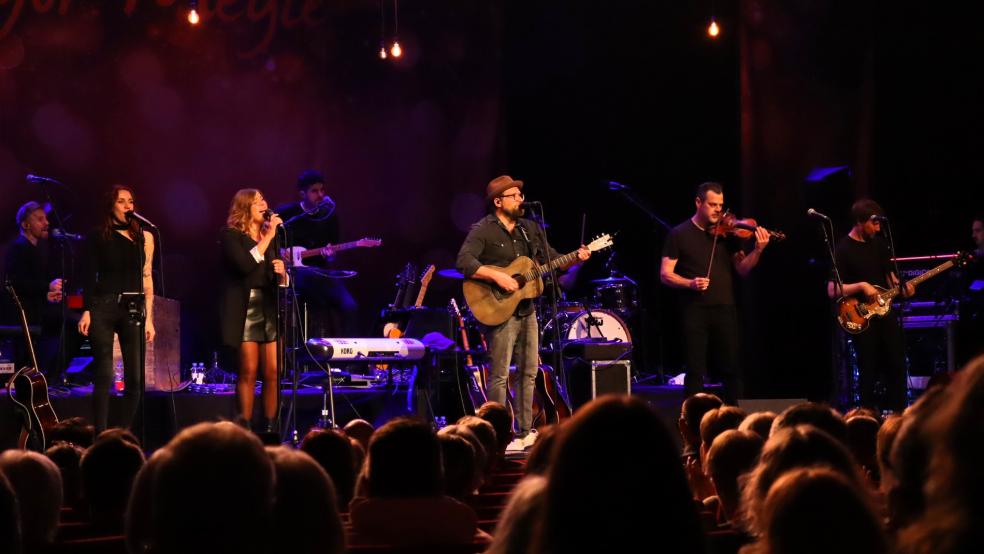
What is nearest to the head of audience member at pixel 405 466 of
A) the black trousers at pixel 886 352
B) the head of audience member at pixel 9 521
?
the head of audience member at pixel 9 521

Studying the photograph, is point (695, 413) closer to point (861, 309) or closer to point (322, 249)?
point (861, 309)

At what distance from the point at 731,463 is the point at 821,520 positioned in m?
1.94

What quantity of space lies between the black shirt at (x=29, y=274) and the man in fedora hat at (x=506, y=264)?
16.0 feet

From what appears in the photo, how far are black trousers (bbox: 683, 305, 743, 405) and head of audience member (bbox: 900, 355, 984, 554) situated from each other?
27.0ft

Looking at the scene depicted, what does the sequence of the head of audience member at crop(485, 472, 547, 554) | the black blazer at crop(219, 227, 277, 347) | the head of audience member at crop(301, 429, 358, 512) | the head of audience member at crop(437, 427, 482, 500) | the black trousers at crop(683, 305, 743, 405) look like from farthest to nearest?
the black trousers at crop(683, 305, 743, 405), the black blazer at crop(219, 227, 277, 347), the head of audience member at crop(437, 427, 482, 500), the head of audience member at crop(301, 429, 358, 512), the head of audience member at crop(485, 472, 547, 554)

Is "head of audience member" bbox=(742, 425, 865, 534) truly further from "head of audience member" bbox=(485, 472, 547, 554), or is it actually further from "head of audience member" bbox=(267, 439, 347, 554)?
"head of audience member" bbox=(267, 439, 347, 554)

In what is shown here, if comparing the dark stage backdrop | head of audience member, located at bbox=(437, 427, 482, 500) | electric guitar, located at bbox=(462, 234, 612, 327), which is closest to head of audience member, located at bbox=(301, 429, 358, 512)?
head of audience member, located at bbox=(437, 427, 482, 500)

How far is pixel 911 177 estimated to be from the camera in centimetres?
1289

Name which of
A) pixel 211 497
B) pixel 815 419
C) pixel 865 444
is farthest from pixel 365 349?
pixel 211 497

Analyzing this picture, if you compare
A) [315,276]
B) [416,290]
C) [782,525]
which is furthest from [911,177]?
[782,525]

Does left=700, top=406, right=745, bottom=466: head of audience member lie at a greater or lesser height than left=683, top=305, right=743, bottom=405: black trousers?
lesser

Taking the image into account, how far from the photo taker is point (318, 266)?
12.4 m

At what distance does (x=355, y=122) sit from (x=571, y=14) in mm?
3231

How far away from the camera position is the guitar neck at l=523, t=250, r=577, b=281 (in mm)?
9351
